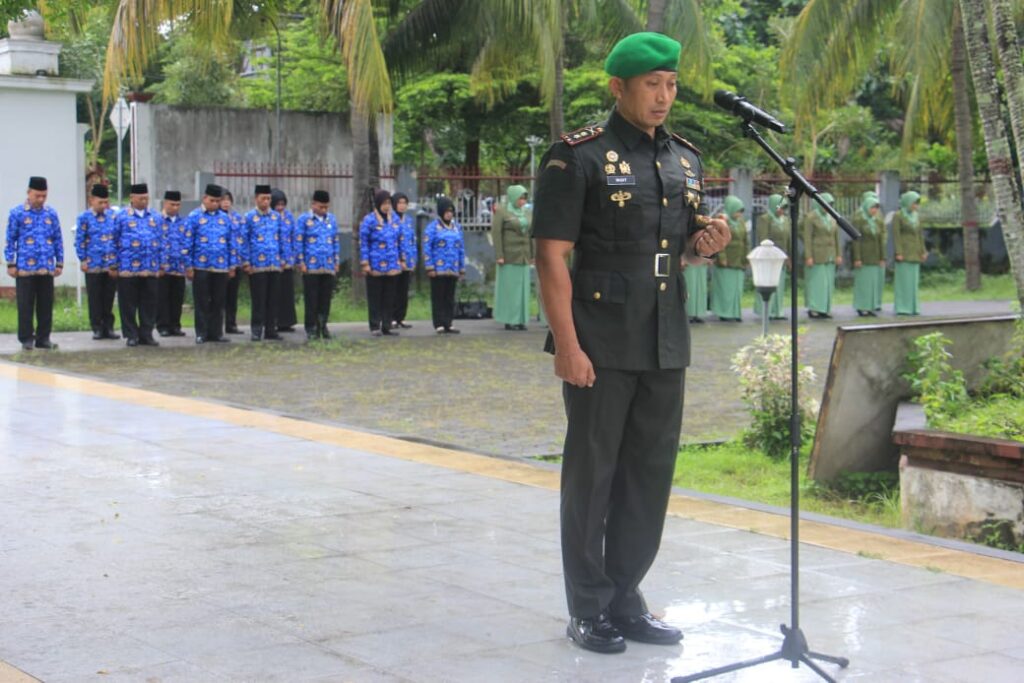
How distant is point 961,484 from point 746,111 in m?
2.90

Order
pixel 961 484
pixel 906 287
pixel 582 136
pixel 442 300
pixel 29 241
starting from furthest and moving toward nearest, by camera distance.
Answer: pixel 906 287
pixel 442 300
pixel 29 241
pixel 961 484
pixel 582 136

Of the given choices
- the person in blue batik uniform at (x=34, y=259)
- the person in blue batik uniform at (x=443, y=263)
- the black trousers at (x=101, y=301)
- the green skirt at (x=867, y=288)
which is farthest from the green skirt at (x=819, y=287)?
the person in blue batik uniform at (x=34, y=259)

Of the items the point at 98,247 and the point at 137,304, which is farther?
the point at 137,304

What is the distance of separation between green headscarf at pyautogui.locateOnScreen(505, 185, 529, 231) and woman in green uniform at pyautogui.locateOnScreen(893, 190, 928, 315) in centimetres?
681

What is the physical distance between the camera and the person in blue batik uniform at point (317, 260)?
58.3ft

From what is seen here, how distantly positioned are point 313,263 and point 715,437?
880cm

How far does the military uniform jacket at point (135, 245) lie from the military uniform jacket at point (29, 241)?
45.4 inches

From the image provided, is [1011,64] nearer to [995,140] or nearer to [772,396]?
[995,140]

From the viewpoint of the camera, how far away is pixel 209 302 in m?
17.1

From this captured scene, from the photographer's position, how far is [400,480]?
807 centimetres

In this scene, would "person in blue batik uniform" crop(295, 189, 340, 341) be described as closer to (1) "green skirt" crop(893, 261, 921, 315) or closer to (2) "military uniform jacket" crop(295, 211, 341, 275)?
(2) "military uniform jacket" crop(295, 211, 341, 275)

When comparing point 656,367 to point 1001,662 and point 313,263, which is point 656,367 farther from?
point 313,263

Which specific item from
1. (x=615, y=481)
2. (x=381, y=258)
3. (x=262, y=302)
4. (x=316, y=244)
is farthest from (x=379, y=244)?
(x=615, y=481)

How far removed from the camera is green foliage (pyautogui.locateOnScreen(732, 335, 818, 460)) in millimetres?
9117
